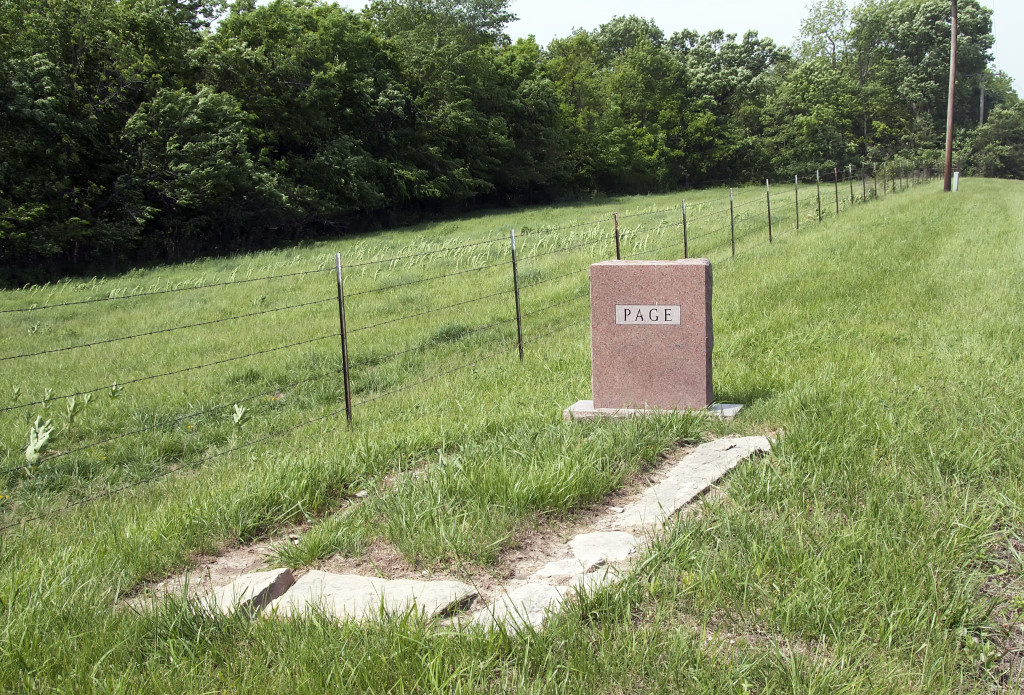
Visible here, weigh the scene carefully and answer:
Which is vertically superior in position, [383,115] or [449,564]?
→ [383,115]

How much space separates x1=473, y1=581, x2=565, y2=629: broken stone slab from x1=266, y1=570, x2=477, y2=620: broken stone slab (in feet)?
0.53

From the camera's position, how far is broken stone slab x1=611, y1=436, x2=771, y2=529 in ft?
13.8

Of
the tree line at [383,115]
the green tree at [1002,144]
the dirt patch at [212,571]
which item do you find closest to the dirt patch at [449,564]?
the dirt patch at [212,571]

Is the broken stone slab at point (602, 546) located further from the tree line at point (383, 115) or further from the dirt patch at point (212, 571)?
the tree line at point (383, 115)

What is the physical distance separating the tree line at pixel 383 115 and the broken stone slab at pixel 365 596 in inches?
1086

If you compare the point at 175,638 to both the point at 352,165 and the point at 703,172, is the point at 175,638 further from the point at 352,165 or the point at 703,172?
the point at 703,172

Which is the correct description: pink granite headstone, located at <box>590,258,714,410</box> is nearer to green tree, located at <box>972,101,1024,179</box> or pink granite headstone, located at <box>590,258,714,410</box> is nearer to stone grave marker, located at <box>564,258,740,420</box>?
stone grave marker, located at <box>564,258,740,420</box>

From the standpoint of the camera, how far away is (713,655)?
2826mm

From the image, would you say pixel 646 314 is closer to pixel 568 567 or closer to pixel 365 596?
pixel 568 567

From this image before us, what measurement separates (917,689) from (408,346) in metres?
8.70

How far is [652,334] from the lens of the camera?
20.2 ft

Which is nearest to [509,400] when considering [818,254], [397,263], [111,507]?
[111,507]

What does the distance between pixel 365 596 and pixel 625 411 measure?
3140mm

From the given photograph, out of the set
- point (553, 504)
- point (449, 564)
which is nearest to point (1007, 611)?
point (553, 504)
